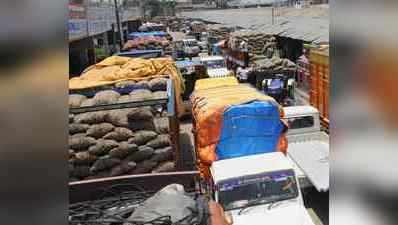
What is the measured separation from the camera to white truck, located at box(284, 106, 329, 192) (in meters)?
8.52

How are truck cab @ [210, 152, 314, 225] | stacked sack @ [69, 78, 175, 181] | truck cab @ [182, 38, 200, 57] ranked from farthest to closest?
truck cab @ [182, 38, 200, 57] < stacked sack @ [69, 78, 175, 181] < truck cab @ [210, 152, 314, 225]

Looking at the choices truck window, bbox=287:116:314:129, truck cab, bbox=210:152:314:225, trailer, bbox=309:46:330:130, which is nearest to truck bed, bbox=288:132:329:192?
truck window, bbox=287:116:314:129

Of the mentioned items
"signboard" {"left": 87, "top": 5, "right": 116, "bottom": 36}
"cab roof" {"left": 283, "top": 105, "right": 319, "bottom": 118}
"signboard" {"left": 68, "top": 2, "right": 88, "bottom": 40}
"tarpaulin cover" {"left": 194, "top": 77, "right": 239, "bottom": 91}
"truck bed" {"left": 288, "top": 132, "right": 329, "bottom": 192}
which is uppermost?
"signboard" {"left": 87, "top": 5, "right": 116, "bottom": 36}

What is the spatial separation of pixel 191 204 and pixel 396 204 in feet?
11.7

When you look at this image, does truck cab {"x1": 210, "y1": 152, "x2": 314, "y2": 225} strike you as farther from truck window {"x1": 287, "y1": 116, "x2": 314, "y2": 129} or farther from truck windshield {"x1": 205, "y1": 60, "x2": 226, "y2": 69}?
truck windshield {"x1": 205, "y1": 60, "x2": 226, "y2": 69}

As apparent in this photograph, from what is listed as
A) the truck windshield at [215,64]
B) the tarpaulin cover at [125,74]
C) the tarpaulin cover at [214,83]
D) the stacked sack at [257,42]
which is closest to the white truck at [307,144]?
the tarpaulin cover at [214,83]

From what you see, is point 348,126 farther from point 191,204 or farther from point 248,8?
point 248,8

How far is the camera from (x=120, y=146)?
8.01 metres

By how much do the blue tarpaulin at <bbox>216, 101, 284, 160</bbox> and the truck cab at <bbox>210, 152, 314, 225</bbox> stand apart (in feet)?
4.23

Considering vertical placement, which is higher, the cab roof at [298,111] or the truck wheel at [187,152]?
the cab roof at [298,111]

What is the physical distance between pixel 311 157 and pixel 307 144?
97cm

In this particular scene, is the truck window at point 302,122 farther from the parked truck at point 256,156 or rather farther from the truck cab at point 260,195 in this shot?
the truck cab at point 260,195

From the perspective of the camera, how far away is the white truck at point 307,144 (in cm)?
852

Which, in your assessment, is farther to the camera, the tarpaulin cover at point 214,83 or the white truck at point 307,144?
the tarpaulin cover at point 214,83
